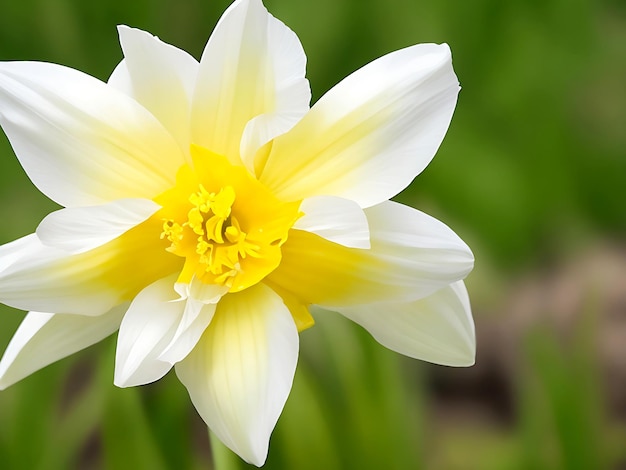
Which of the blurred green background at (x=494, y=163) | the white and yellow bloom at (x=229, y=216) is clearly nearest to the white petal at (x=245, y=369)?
the white and yellow bloom at (x=229, y=216)

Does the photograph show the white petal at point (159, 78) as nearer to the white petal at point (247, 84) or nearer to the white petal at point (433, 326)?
the white petal at point (247, 84)

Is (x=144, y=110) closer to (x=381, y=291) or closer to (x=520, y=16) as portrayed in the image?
(x=381, y=291)

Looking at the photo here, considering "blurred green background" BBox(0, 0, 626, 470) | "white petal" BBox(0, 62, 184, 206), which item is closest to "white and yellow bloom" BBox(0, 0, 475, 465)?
"white petal" BBox(0, 62, 184, 206)

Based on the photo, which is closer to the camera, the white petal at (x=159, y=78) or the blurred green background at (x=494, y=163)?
the white petal at (x=159, y=78)

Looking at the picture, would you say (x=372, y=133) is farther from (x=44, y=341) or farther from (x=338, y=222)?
(x=44, y=341)

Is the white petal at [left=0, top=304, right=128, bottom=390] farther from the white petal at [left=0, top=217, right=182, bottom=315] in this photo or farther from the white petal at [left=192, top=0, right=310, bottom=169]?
the white petal at [left=192, top=0, right=310, bottom=169]

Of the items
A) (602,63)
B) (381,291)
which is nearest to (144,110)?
(381,291)
